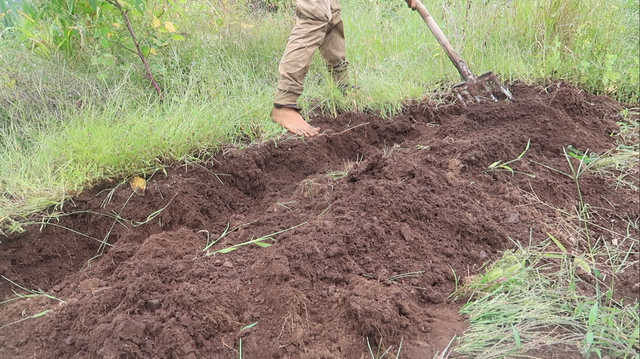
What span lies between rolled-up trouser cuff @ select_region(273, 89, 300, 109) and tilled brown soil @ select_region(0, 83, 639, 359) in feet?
1.08

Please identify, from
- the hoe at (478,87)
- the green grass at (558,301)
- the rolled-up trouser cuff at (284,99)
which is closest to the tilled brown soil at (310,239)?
the green grass at (558,301)

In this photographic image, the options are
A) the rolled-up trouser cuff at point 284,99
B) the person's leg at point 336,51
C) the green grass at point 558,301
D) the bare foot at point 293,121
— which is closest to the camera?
the green grass at point 558,301

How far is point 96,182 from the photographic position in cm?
247

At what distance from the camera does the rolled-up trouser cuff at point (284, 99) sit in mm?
3105

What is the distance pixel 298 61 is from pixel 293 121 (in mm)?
399

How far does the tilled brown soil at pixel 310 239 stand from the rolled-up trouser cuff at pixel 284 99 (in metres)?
0.33

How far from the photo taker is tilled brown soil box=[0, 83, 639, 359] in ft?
4.94

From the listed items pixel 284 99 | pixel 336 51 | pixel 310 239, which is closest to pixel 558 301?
pixel 310 239

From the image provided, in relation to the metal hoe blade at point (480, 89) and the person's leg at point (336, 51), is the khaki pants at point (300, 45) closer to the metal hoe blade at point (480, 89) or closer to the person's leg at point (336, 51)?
the person's leg at point (336, 51)

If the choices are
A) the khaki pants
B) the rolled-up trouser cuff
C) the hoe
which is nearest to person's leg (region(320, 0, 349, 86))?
the khaki pants

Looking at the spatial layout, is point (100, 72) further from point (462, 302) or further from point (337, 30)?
point (462, 302)

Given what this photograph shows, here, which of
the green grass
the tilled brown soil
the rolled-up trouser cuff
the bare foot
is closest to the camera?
the green grass

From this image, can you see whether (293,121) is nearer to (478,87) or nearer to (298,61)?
(298,61)

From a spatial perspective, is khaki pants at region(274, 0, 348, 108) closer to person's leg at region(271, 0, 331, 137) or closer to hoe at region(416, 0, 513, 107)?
person's leg at region(271, 0, 331, 137)
